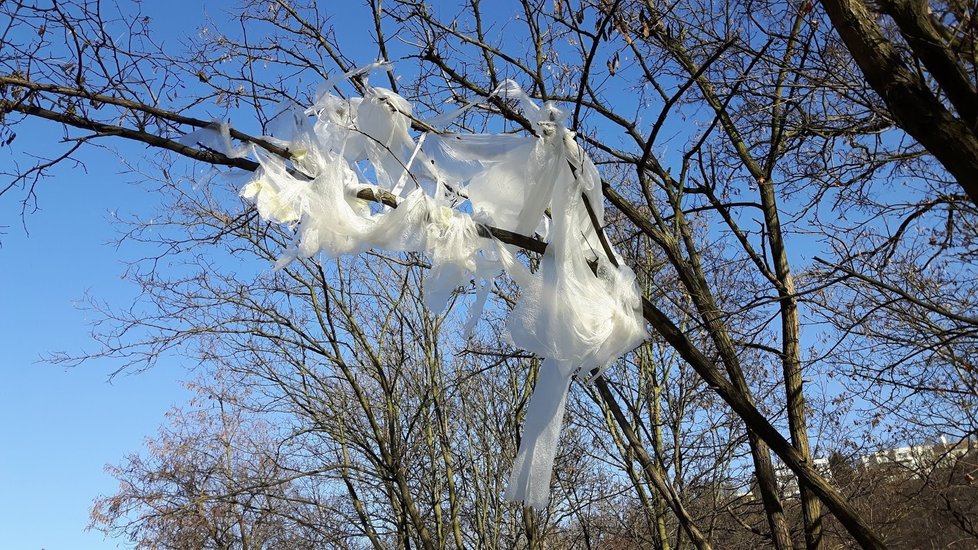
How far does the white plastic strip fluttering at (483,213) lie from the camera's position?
3162 millimetres

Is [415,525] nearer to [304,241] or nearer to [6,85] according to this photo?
[304,241]

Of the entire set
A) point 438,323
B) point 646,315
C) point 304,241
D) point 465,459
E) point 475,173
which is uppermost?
point 438,323

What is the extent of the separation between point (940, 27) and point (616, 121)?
2795 millimetres

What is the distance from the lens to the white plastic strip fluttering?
3.16m

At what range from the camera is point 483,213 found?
3.52m

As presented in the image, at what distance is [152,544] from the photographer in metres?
17.6

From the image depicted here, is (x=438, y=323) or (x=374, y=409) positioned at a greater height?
(x=438, y=323)

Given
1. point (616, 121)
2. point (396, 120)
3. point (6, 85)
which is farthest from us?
point (616, 121)

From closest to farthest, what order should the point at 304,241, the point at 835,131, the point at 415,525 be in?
the point at 304,241, the point at 835,131, the point at 415,525

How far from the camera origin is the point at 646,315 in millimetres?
3395

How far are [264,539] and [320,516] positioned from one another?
8192 mm

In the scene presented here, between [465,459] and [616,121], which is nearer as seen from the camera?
[616,121]

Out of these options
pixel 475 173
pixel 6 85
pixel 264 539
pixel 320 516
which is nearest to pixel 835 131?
pixel 475 173

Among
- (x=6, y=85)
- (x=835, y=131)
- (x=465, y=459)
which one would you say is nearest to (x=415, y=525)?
(x=465, y=459)
